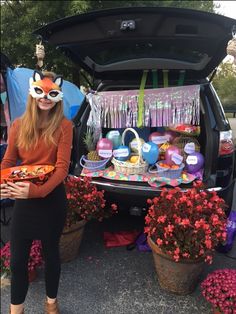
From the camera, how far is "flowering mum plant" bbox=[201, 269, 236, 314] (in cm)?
222

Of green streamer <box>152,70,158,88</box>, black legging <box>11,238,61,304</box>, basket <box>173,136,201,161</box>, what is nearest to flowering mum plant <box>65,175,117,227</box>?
black legging <box>11,238,61,304</box>

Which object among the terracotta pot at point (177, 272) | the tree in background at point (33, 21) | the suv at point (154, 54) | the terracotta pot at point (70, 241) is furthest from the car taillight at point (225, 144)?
the tree in background at point (33, 21)

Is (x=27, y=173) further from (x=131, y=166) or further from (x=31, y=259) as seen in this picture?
(x=131, y=166)

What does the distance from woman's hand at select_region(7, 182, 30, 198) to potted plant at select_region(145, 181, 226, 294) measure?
104cm

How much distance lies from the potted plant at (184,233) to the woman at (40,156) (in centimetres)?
78

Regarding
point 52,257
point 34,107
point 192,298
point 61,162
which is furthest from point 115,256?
point 34,107

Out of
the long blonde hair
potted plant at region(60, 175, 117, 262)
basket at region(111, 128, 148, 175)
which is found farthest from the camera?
basket at region(111, 128, 148, 175)

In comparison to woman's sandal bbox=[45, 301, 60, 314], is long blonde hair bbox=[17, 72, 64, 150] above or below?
above

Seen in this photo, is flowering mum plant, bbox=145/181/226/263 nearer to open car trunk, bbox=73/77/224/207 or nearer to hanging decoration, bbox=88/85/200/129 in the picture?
open car trunk, bbox=73/77/224/207

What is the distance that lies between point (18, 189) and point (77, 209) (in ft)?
3.72

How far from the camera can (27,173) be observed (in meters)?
2.02

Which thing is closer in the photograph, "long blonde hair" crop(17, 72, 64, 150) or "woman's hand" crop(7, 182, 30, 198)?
"woman's hand" crop(7, 182, 30, 198)

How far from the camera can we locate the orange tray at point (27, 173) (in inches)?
77.0

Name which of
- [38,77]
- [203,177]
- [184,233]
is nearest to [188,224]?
[184,233]
